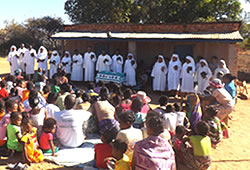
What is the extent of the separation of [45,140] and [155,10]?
19.6m

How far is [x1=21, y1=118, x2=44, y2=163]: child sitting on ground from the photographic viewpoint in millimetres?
4695

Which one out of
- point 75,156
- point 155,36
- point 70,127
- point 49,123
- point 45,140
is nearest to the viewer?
point 49,123

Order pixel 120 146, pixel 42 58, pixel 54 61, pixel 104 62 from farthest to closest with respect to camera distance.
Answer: pixel 54 61
pixel 42 58
pixel 104 62
pixel 120 146

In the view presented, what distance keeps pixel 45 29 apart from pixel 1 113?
24.4 metres

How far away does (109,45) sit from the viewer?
14.4 m

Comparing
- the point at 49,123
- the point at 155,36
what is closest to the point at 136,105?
the point at 49,123

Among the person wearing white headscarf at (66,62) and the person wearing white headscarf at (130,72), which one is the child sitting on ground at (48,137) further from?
the person wearing white headscarf at (66,62)

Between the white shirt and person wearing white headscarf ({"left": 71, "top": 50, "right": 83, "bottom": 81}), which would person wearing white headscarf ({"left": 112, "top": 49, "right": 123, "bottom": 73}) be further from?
the white shirt

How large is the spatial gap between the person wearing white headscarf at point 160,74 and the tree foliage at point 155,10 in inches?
469

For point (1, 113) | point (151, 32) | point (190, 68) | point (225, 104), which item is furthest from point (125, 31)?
point (1, 113)

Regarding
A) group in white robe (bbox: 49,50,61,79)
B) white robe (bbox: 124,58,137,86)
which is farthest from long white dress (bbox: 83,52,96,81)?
white robe (bbox: 124,58,137,86)

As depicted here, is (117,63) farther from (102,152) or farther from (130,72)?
(102,152)

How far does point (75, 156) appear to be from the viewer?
16.8ft

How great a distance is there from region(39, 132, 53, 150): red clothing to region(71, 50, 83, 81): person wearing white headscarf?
325 inches
